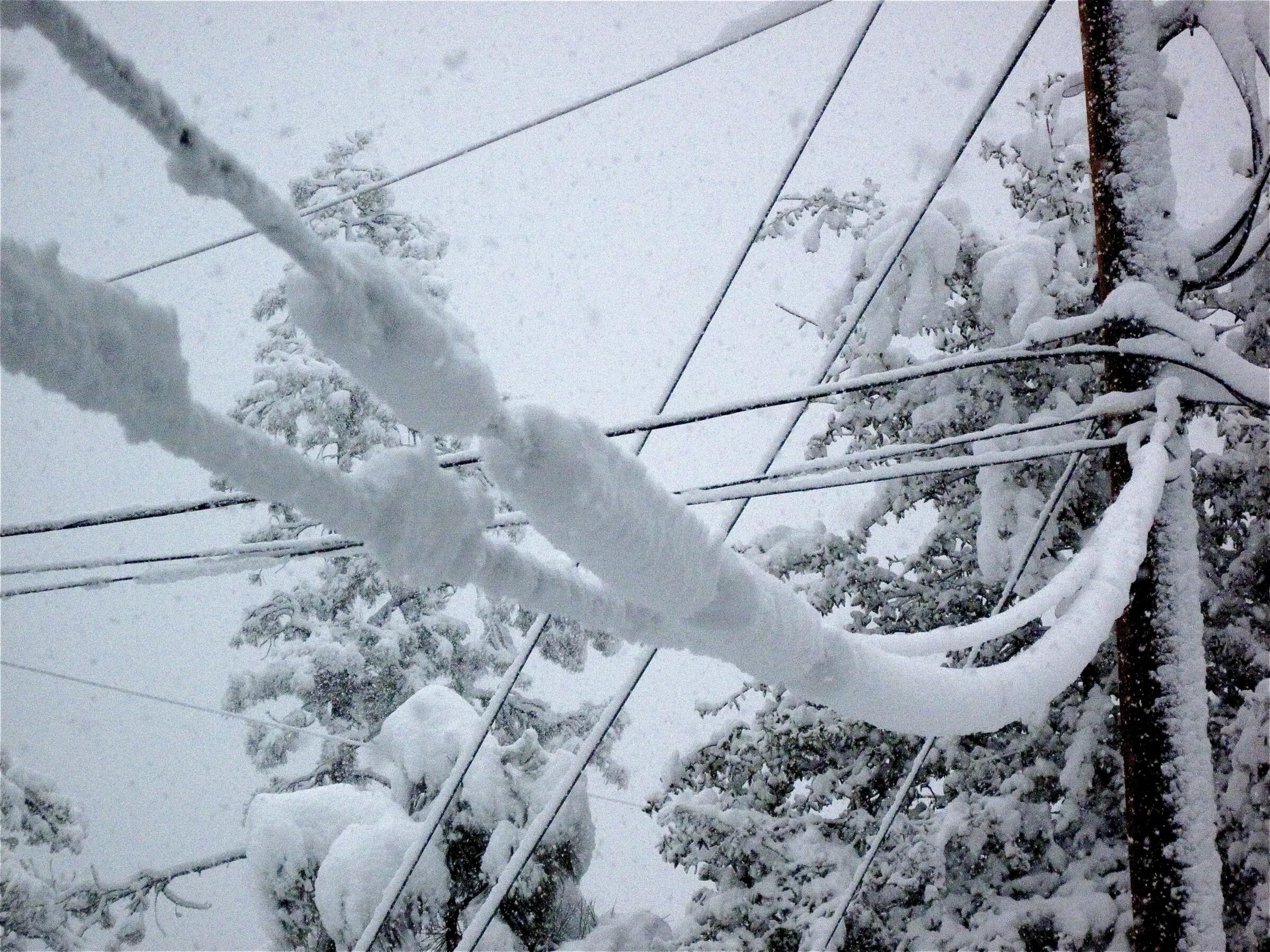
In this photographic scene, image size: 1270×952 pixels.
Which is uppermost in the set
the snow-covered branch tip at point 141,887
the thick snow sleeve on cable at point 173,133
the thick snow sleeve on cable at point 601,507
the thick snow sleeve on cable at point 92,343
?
the snow-covered branch tip at point 141,887

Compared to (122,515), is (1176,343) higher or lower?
higher

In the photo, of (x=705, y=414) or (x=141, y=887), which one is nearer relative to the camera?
(x=705, y=414)

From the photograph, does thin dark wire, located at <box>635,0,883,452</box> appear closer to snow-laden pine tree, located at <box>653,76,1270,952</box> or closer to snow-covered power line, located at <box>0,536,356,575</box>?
snow-covered power line, located at <box>0,536,356,575</box>

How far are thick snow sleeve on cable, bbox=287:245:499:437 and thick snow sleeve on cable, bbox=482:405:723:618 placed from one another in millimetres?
79

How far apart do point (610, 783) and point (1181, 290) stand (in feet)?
37.7

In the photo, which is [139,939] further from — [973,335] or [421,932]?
[973,335]

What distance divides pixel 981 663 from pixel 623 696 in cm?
367

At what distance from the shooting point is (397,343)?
0.96 m

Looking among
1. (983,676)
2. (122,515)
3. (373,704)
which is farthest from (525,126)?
(373,704)

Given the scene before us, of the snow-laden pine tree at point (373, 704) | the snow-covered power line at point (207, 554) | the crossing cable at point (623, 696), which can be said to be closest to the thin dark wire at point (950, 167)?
the crossing cable at point (623, 696)

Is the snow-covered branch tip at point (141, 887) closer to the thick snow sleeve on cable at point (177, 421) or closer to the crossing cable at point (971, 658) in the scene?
the crossing cable at point (971, 658)

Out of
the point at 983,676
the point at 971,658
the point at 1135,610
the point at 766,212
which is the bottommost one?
the point at 983,676

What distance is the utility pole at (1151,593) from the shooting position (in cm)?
309

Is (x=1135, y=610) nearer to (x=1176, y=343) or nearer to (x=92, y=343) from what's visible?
(x=1176, y=343)
